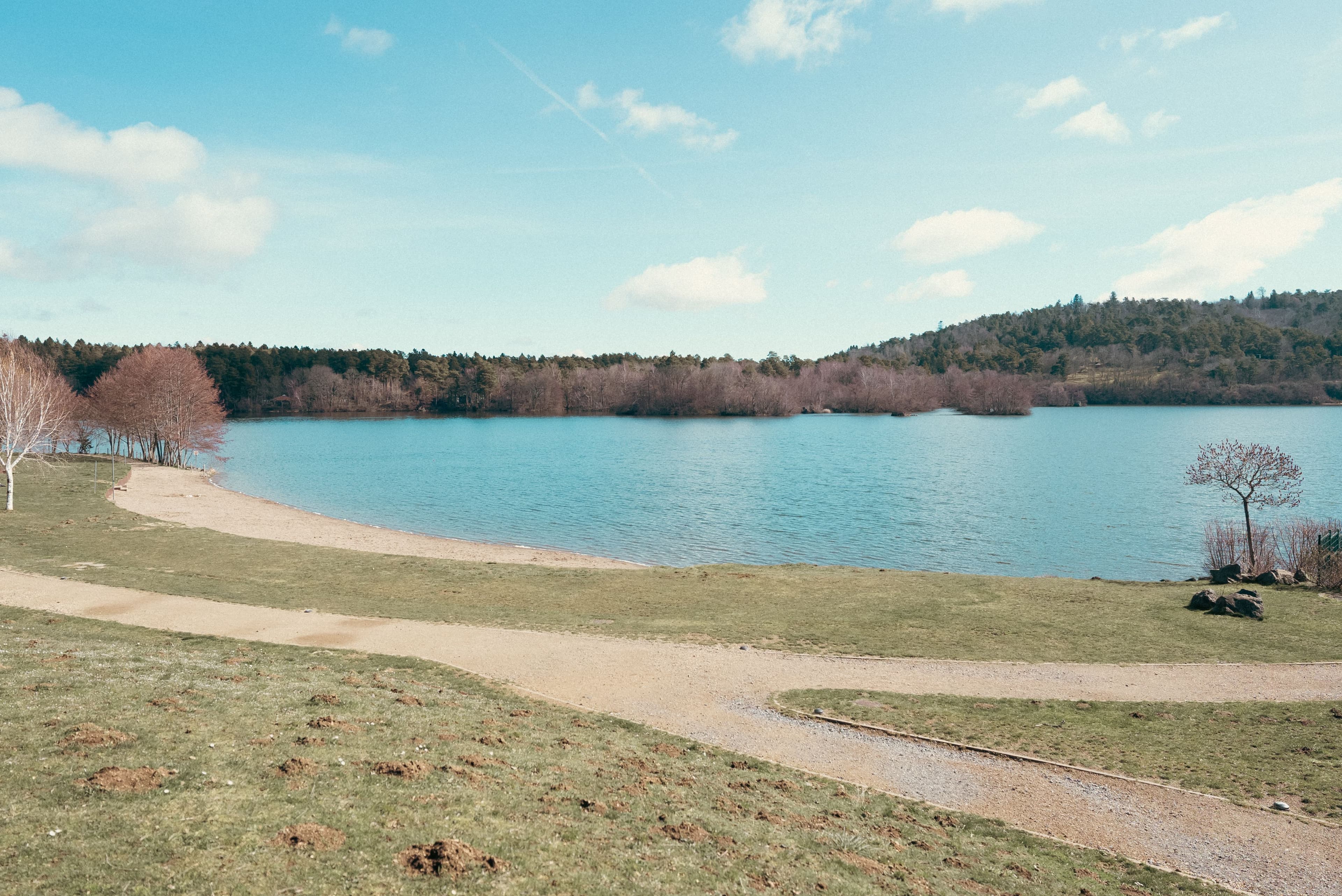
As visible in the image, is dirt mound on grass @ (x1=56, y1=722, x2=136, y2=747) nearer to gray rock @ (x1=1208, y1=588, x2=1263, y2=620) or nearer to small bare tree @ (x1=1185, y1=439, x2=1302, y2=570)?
gray rock @ (x1=1208, y1=588, x2=1263, y2=620)

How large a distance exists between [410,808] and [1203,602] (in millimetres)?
22694

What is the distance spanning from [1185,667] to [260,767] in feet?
59.3

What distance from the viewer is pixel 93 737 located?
8.46 metres

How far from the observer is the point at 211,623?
1823 centimetres

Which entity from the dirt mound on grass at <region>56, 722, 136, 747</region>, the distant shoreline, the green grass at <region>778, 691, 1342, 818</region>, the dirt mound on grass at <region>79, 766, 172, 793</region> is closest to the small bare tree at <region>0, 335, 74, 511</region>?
the dirt mound on grass at <region>56, 722, 136, 747</region>

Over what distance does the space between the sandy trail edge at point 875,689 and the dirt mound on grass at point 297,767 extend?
5.86m

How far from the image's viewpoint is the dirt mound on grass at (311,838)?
21.6 feet

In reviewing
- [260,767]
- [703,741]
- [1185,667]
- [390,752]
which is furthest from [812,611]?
[260,767]

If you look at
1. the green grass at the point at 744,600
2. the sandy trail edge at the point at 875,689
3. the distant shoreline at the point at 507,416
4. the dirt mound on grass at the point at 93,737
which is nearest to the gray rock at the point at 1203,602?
the green grass at the point at 744,600

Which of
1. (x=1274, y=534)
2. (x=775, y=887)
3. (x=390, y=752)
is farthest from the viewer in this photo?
(x=1274, y=534)

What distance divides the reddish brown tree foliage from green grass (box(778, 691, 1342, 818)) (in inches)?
3023

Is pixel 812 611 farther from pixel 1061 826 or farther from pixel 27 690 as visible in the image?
pixel 27 690

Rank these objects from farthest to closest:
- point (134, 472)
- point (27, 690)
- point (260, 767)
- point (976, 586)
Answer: point (134, 472), point (976, 586), point (27, 690), point (260, 767)

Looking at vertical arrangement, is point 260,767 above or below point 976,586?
above
